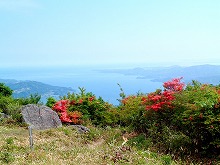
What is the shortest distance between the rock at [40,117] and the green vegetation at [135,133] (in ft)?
1.07

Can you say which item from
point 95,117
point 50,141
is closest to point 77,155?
point 50,141

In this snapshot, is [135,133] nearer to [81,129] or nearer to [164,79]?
[81,129]

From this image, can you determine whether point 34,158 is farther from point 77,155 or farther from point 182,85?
point 182,85

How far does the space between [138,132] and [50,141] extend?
156 inches

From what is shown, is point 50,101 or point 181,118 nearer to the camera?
point 181,118

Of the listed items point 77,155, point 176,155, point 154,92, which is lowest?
point 176,155

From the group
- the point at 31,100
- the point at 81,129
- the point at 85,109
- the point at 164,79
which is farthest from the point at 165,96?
the point at 164,79

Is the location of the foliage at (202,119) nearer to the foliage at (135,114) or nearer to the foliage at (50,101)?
the foliage at (135,114)

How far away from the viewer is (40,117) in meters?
14.7

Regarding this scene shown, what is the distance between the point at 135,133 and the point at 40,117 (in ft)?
12.4

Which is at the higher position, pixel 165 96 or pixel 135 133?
pixel 165 96

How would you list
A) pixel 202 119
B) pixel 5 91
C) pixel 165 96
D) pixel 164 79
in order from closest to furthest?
pixel 202 119 → pixel 165 96 → pixel 5 91 → pixel 164 79

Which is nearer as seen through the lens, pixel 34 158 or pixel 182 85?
pixel 34 158

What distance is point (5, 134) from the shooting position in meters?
11.8
